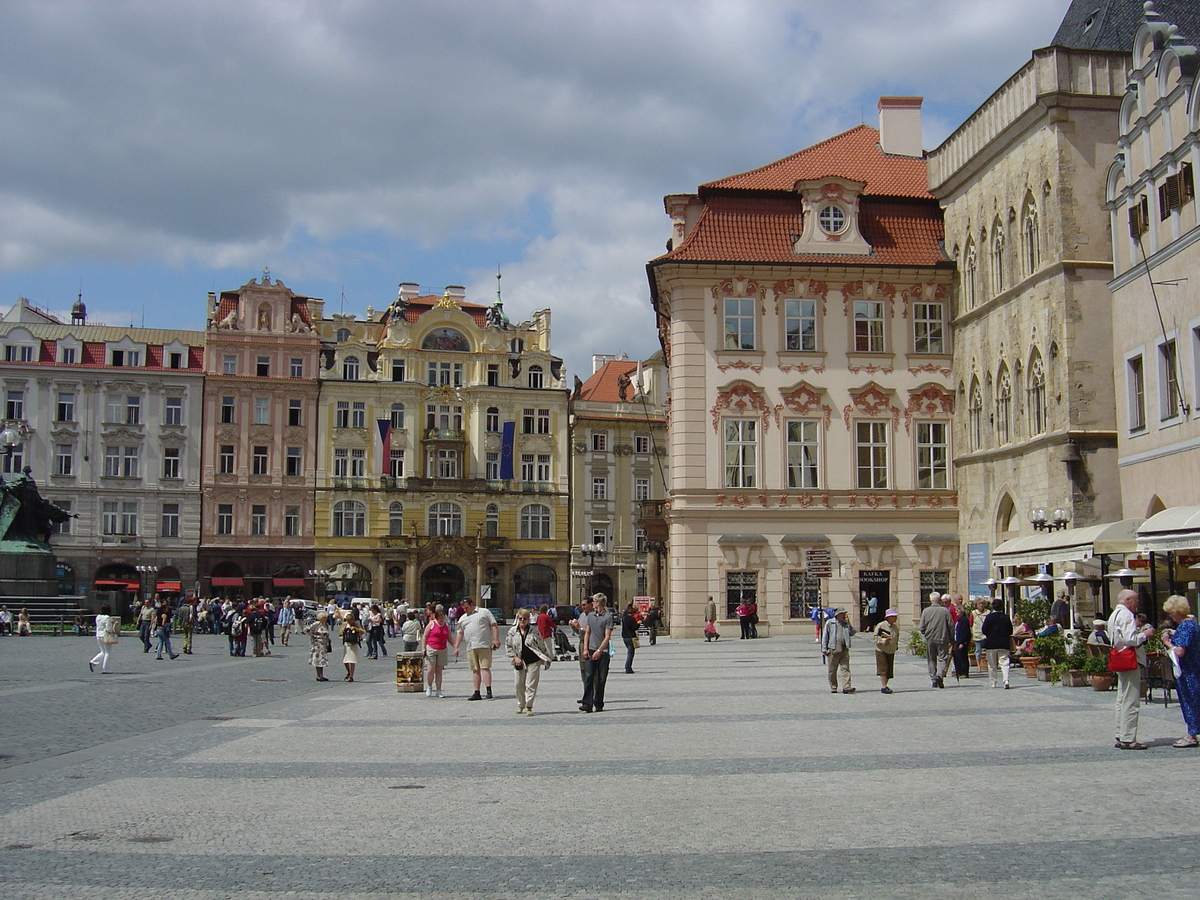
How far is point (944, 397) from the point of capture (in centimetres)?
4306

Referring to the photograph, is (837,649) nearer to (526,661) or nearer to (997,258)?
(526,661)

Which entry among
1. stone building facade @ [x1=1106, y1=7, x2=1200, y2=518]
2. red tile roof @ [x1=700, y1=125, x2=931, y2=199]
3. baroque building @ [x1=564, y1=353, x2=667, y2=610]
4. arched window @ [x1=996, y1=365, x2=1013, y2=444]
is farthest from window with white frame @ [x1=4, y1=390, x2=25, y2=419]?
stone building facade @ [x1=1106, y1=7, x2=1200, y2=518]

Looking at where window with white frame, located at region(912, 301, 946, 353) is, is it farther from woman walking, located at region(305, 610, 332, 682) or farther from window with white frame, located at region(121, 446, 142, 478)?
window with white frame, located at region(121, 446, 142, 478)

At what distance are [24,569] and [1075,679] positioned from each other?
35817mm

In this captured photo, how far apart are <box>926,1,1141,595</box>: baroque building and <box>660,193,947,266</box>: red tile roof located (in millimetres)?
2325

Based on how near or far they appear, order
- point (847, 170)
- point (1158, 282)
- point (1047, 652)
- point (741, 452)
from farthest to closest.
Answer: point (847, 170), point (741, 452), point (1158, 282), point (1047, 652)

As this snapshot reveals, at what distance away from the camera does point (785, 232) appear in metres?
43.6

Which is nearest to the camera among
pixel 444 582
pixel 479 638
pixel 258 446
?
pixel 479 638

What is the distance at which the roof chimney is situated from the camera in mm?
48625

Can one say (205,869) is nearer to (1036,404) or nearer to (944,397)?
(1036,404)

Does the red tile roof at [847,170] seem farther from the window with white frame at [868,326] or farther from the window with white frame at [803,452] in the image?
the window with white frame at [803,452]

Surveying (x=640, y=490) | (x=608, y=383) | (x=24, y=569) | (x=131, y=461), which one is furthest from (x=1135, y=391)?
(x=608, y=383)

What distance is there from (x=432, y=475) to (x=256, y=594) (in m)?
13.0

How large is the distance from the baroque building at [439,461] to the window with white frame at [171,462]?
28.2 ft
